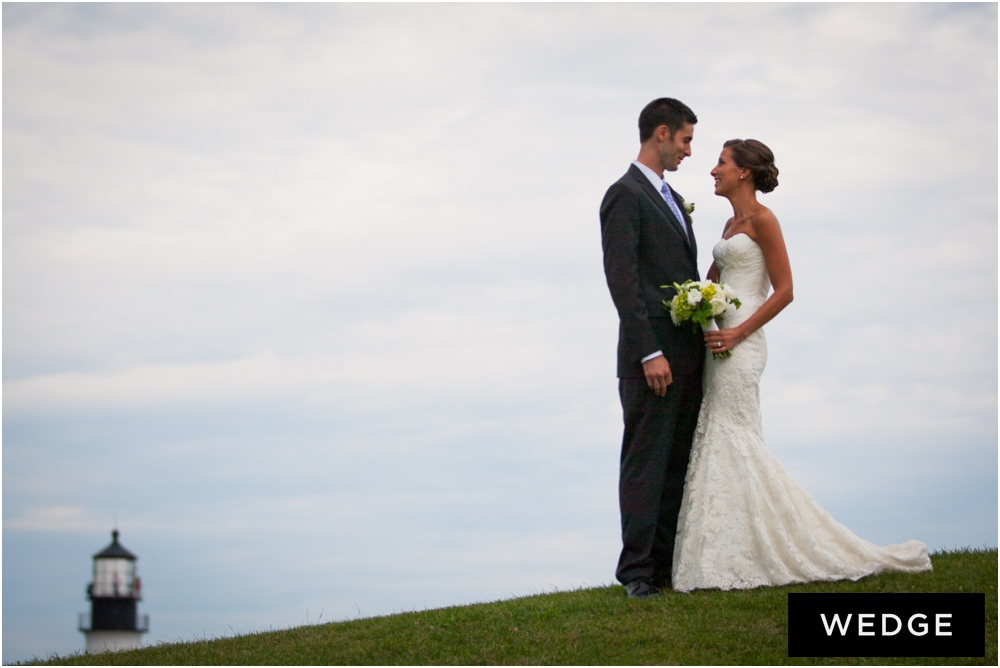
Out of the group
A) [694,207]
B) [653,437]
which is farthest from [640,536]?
[694,207]

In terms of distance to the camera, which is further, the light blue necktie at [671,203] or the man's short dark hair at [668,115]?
the light blue necktie at [671,203]

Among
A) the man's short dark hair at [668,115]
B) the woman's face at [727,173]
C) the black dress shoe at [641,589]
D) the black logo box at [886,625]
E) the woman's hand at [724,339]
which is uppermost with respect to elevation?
the man's short dark hair at [668,115]

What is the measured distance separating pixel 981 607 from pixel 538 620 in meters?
3.13

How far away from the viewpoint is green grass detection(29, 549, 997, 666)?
7.45 meters

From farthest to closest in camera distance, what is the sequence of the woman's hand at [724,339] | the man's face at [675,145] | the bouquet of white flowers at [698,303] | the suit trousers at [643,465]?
the man's face at [675,145]
the woman's hand at [724,339]
the suit trousers at [643,465]
the bouquet of white flowers at [698,303]

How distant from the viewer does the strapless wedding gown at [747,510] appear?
8.75 metres

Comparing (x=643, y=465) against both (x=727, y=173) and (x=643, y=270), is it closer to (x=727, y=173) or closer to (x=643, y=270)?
(x=643, y=270)

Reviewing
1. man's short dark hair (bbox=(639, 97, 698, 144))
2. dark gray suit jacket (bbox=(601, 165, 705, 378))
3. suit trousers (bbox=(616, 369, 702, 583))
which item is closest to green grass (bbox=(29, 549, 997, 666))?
suit trousers (bbox=(616, 369, 702, 583))

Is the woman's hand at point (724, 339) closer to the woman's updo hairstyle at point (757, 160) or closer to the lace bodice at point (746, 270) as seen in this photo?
the lace bodice at point (746, 270)

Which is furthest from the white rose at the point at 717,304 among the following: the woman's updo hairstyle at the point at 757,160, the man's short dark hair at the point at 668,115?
the man's short dark hair at the point at 668,115

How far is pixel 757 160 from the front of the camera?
9344 millimetres

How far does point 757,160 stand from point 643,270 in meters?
1.37

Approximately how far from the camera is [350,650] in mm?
8070

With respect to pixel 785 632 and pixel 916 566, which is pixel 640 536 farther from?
pixel 916 566
